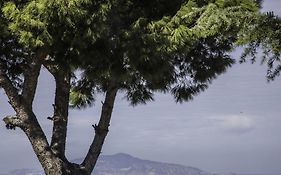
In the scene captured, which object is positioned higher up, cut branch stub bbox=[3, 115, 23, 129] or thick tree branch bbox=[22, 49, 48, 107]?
thick tree branch bbox=[22, 49, 48, 107]

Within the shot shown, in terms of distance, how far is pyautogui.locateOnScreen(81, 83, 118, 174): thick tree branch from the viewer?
35.3 ft

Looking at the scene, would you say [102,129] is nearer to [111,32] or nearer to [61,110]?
[61,110]

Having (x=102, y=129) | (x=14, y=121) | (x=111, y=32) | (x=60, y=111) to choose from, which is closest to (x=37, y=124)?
(x=14, y=121)

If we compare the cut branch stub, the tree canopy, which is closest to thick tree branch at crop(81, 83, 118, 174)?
the tree canopy

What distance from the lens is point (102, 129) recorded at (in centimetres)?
1105

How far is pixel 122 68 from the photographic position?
29.7 ft

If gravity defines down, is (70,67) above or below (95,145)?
above

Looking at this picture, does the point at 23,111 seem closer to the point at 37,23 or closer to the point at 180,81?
the point at 37,23

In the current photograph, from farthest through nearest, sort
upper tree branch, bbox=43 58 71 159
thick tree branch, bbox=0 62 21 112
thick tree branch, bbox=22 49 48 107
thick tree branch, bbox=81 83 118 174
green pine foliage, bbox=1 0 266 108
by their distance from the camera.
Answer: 1. thick tree branch, bbox=81 83 118 174
2. upper tree branch, bbox=43 58 71 159
3. thick tree branch, bbox=22 49 48 107
4. thick tree branch, bbox=0 62 21 112
5. green pine foliage, bbox=1 0 266 108

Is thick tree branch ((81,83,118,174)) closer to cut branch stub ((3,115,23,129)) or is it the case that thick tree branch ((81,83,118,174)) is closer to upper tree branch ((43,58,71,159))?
upper tree branch ((43,58,71,159))

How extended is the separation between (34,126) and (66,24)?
251 cm

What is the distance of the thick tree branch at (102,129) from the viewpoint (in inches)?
424

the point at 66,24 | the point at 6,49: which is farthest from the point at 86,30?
the point at 6,49

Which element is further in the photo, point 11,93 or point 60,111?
point 60,111
